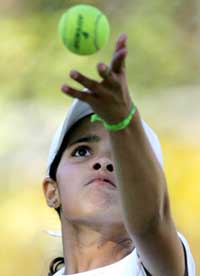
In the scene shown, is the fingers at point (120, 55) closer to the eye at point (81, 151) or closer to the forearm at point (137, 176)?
the forearm at point (137, 176)

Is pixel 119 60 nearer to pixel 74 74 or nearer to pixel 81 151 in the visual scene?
pixel 74 74

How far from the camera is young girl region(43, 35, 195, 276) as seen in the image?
1.20m

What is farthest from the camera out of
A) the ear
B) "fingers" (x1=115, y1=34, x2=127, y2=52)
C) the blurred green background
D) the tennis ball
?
the blurred green background

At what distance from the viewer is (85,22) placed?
1.27 meters

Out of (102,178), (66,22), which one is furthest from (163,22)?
(66,22)

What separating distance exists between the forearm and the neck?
291mm

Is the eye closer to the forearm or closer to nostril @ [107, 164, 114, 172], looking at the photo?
nostril @ [107, 164, 114, 172]

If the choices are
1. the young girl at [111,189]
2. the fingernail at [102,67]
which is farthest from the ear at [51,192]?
the fingernail at [102,67]

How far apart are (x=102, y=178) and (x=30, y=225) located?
142 cm

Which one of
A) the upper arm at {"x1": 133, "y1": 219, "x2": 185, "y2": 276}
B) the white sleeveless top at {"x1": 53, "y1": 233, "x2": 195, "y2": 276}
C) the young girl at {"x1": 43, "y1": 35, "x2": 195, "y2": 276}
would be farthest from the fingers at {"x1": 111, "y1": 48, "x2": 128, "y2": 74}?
the white sleeveless top at {"x1": 53, "y1": 233, "x2": 195, "y2": 276}

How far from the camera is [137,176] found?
1.24m

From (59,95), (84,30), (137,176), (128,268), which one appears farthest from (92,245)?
(59,95)

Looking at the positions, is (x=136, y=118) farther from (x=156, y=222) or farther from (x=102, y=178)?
(x=102, y=178)

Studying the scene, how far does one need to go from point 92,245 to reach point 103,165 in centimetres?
16
